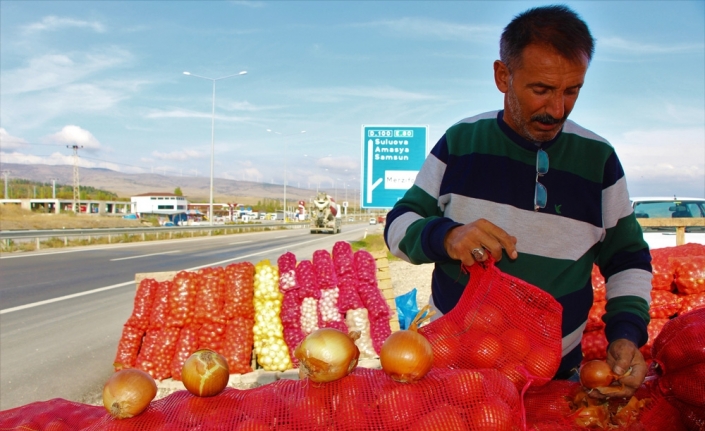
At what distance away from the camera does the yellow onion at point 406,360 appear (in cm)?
166

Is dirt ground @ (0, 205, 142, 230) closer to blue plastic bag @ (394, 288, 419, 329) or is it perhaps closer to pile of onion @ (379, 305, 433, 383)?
blue plastic bag @ (394, 288, 419, 329)

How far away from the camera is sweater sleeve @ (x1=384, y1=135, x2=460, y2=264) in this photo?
190 cm

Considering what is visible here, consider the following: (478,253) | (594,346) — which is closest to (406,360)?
(478,253)

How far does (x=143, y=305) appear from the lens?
5.93 meters

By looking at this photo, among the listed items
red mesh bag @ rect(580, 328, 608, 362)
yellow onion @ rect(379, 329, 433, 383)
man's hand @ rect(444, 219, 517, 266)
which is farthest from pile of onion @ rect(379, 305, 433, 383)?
red mesh bag @ rect(580, 328, 608, 362)

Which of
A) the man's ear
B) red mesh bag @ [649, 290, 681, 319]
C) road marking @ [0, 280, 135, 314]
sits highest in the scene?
the man's ear

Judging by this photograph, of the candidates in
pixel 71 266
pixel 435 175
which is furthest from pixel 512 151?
pixel 71 266

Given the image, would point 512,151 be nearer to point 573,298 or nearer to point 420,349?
point 573,298

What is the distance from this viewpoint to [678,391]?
6.41ft

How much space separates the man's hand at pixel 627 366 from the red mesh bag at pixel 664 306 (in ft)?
11.9

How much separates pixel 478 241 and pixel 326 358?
61 centimetres

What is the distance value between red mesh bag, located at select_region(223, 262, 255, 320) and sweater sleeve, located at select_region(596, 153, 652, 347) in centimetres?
443

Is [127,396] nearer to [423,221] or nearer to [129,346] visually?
[423,221]

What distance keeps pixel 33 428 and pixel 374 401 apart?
1.46 meters
